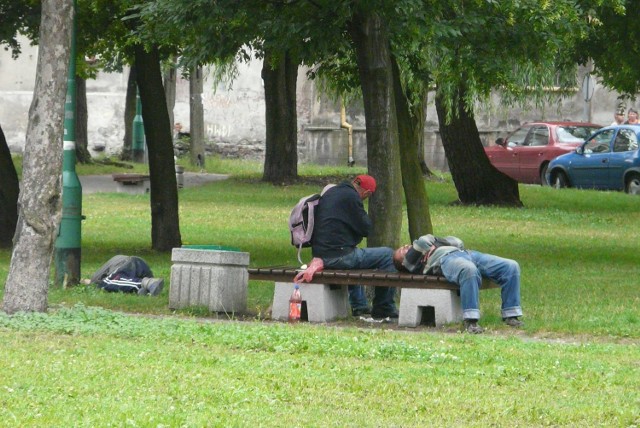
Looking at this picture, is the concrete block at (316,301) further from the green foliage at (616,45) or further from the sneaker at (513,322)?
the green foliage at (616,45)

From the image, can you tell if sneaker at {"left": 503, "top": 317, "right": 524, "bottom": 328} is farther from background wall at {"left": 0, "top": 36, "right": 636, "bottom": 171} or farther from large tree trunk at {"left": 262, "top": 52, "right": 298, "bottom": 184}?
background wall at {"left": 0, "top": 36, "right": 636, "bottom": 171}

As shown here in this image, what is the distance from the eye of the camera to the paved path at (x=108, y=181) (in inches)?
1264

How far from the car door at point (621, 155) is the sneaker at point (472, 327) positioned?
21.2 meters

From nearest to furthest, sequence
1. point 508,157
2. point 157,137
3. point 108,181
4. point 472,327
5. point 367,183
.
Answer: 1. point 472,327
2. point 367,183
3. point 157,137
4. point 108,181
5. point 508,157

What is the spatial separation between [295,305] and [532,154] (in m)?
25.3

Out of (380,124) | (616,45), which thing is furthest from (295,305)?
(616,45)

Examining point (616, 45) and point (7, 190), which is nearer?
point (616, 45)

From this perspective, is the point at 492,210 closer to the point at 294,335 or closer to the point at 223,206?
the point at 223,206

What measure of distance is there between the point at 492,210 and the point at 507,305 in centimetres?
1541

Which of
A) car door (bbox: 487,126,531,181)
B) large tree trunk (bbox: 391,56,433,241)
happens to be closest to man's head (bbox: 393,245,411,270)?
large tree trunk (bbox: 391,56,433,241)

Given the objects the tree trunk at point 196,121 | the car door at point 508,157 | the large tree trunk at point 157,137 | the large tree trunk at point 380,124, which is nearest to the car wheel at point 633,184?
the car door at point 508,157

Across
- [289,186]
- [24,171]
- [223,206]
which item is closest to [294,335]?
[24,171]

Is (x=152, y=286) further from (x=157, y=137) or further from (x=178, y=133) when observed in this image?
(x=178, y=133)

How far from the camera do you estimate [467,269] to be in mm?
12078
